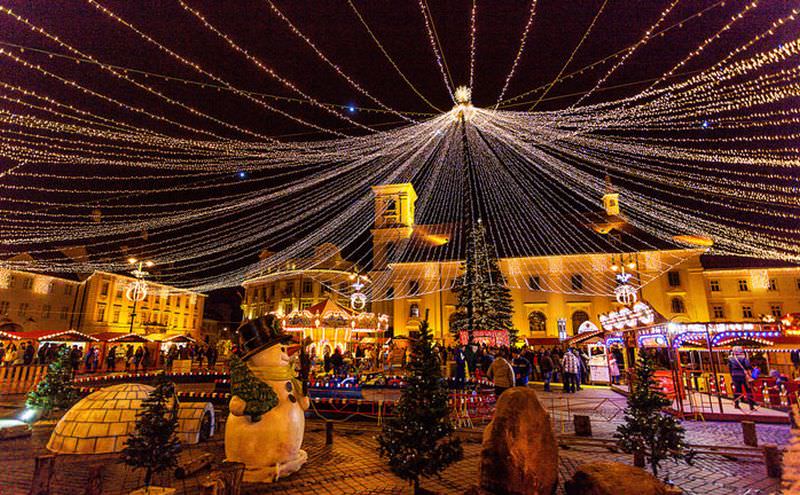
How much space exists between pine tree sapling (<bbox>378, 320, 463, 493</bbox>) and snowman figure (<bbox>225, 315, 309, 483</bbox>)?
60.2 inches

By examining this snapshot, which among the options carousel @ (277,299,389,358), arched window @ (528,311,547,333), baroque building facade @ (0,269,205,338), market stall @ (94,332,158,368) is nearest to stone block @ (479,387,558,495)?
carousel @ (277,299,389,358)

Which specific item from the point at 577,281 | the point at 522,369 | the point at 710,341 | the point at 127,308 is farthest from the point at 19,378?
the point at 577,281

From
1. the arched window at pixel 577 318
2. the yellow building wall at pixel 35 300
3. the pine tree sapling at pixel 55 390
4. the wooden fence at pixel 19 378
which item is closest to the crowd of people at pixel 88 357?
the wooden fence at pixel 19 378

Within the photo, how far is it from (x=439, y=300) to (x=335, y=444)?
112 feet

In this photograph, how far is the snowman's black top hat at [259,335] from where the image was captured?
6.40 metres

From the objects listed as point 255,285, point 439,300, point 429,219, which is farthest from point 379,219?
point 255,285

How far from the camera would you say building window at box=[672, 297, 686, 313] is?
3801 cm

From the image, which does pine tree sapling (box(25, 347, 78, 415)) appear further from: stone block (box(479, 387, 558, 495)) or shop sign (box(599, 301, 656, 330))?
shop sign (box(599, 301, 656, 330))

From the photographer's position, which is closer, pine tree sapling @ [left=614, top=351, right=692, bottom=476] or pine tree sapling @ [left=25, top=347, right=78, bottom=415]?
pine tree sapling @ [left=614, top=351, right=692, bottom=476]

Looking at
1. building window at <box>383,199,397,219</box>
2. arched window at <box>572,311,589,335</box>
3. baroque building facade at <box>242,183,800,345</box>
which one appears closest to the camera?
baroque building facade at <box>242,183,800,345</box>

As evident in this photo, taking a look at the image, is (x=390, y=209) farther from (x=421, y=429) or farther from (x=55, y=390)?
(x=421, y=429)

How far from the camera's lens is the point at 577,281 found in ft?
132

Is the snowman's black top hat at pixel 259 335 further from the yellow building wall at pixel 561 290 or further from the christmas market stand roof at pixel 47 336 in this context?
the yellow building wall at pixel 561 290

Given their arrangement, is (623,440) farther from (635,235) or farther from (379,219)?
(379,219)
